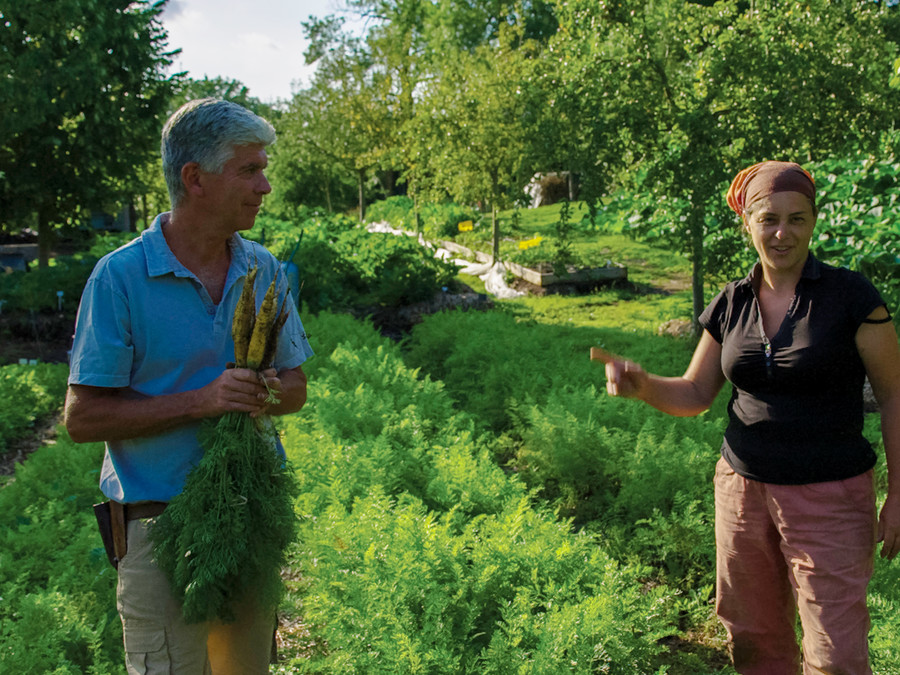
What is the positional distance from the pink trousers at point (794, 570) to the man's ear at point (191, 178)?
1.84 metres

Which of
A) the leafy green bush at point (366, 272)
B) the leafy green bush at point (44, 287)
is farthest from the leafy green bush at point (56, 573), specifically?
the leafy green bush at point (366, 272)

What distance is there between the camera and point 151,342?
2125 millimetres

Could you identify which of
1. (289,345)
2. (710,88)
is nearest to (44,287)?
(710,88)

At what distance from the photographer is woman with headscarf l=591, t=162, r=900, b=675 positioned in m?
2.42

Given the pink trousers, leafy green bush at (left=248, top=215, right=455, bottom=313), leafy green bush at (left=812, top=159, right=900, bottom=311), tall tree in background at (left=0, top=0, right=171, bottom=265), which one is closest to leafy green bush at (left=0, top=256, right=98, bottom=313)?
tall tree in background at (left=0, top=0, right=171, bottom=265)

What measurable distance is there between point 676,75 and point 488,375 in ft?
12.5

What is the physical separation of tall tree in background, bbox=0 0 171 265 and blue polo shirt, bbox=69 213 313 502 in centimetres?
1052

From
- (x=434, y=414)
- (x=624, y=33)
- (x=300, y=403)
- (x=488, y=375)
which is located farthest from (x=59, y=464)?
(x=624, y=33)

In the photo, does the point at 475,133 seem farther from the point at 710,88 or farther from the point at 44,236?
the point at 44,236

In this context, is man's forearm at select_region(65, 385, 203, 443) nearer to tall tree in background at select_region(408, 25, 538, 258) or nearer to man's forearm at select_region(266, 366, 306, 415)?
man's forearm at select_region(266, 366, 306, 415)

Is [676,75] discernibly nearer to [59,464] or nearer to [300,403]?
[59,464]

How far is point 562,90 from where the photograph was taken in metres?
8.41

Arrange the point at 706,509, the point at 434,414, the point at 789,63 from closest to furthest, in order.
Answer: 1. the point at 706,509
2. the point at 434,414
3. the point at 789,63

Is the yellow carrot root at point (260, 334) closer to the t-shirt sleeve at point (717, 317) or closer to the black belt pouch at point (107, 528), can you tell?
the black belt pouch at point (107, 528)
